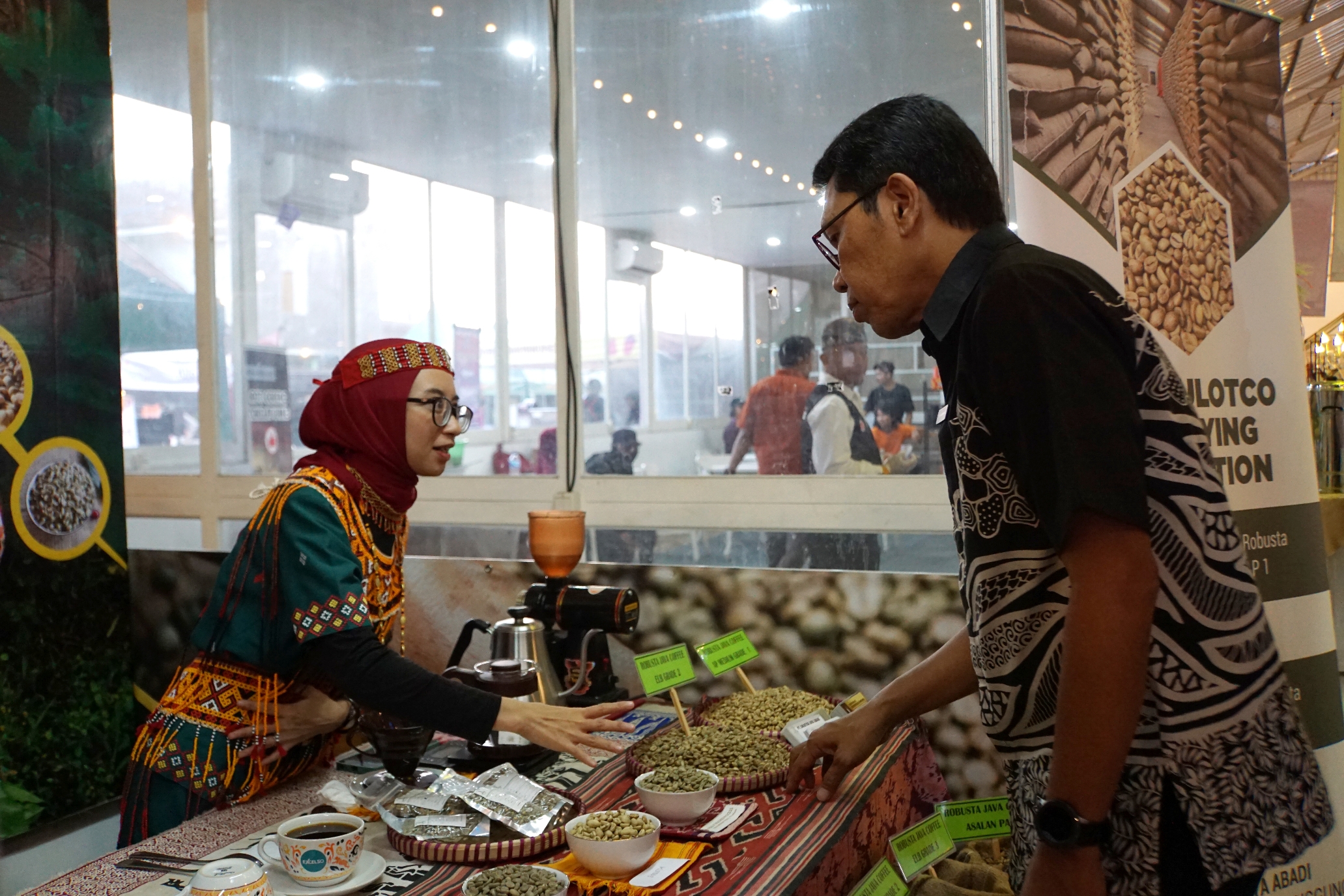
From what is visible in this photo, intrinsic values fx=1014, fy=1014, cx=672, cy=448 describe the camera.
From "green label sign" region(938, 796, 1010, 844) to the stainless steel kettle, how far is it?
0.73m

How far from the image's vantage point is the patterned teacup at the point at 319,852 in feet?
4.02

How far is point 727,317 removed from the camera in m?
2.72

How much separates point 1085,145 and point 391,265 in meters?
2.05

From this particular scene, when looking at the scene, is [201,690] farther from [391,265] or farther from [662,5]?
[662,5]

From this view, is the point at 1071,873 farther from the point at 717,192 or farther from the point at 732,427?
the point at 717,192

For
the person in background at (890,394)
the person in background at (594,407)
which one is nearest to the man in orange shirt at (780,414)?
the person in background at (890,394)

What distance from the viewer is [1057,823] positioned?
0.99 m

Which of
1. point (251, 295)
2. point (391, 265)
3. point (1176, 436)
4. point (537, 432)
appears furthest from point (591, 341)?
point (1176, 436)

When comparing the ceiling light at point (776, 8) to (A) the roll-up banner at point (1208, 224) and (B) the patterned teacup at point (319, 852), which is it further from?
(B) the patterned teacup at point (319, 852)

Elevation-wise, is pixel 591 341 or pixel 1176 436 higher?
pixel 591 341

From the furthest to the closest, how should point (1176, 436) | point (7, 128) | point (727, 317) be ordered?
point (727, 317), point (7, 128), point (1176, 436)

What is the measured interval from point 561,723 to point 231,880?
0.57 metres

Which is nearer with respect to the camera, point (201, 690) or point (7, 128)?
point (201, 690)

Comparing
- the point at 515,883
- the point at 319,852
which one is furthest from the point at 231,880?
the point at 515,883
